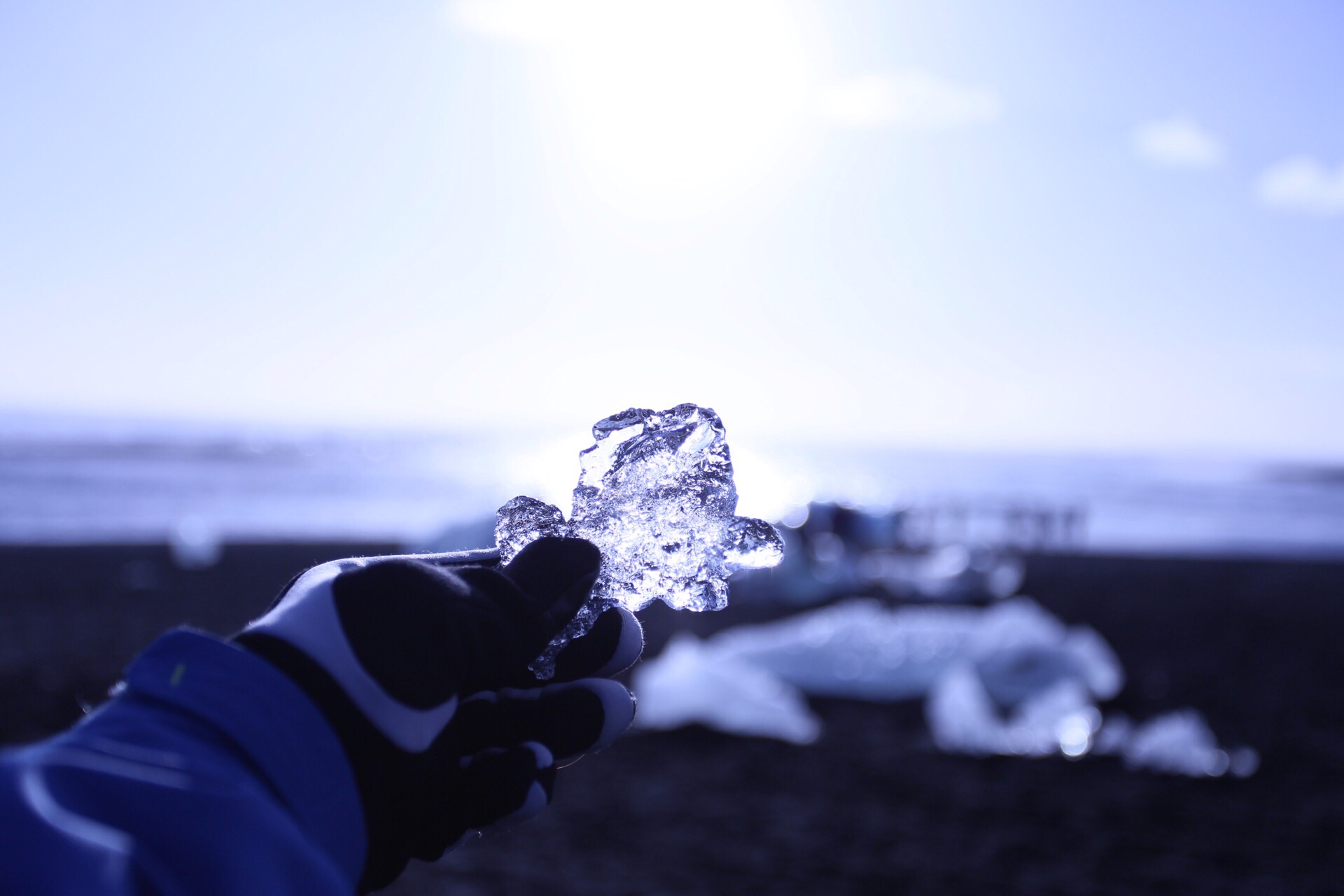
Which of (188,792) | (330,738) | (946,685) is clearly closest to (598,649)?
Answer: (330,738)

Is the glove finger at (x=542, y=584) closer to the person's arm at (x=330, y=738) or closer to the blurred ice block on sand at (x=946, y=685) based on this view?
the person's arm at (x=330, y=738)

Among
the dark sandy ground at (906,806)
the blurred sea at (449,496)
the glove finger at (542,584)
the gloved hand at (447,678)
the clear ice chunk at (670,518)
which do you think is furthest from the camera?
Answer: the blurred sea at (449,496)

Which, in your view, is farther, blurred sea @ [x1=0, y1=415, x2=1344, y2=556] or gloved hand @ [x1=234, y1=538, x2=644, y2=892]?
blurred sea @ [x1=0, y1=415, x2=1344, y2=556]

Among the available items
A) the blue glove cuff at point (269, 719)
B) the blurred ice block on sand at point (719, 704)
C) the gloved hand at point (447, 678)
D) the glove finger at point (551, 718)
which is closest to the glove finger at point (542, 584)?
the gloved hand at point (447, 678)

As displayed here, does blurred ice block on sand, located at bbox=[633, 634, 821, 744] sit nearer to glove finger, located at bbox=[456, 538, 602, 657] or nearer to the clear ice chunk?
the clear ice chunk

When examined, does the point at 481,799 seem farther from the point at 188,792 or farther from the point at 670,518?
the point at 670,518

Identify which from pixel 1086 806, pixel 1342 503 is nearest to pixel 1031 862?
pixel 1086 806

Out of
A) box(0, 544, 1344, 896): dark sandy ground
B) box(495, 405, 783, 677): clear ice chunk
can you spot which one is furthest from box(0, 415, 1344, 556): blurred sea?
box(0, 544, 1344, 896): dark sandy ground
